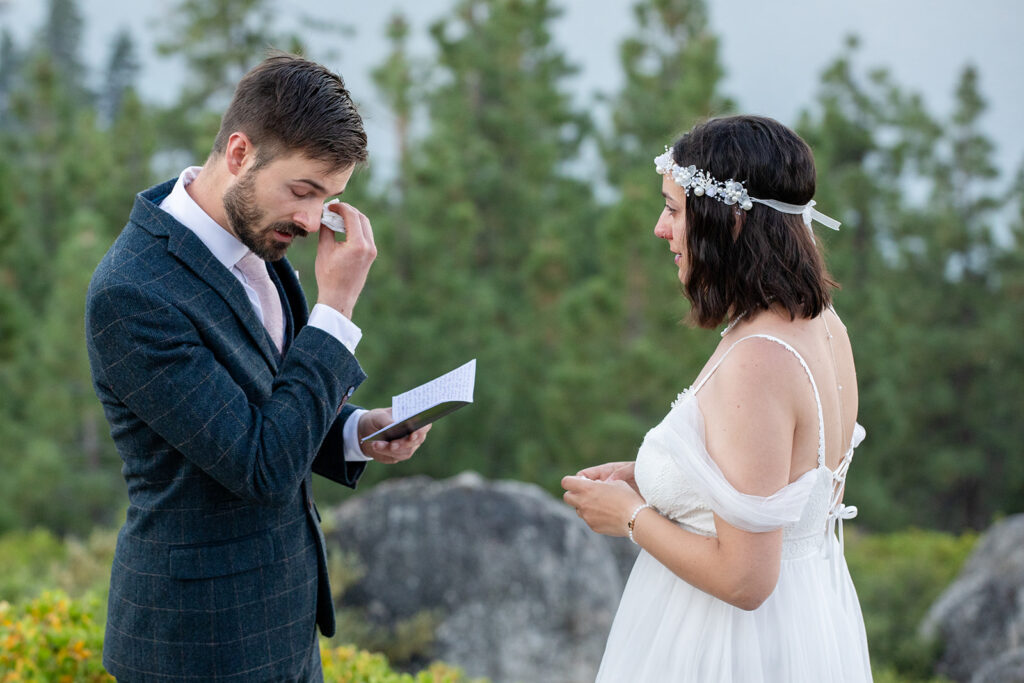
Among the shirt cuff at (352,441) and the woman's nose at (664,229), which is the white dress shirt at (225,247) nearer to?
the shirt cuff at (352,441)

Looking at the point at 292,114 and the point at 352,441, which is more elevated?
the point at 292,114

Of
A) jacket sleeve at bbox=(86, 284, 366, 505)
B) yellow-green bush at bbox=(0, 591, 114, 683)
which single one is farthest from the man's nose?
yellow-green bush at bbox=(0, 591, 114, 683)

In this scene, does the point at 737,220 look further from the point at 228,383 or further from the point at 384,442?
the point at 228,383

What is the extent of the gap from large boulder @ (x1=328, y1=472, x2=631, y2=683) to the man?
380 cm

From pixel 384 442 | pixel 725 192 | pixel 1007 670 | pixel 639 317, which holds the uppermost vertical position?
pixel 639 317

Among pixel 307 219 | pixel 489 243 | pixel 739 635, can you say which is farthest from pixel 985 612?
pixel 489 243

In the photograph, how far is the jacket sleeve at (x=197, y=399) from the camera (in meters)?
1.76

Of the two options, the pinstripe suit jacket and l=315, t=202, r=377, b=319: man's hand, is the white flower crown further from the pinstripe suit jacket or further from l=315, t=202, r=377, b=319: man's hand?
the pinstripe suit jacket

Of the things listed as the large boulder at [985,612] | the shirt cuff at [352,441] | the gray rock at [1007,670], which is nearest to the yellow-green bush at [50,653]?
the shirt cuff at [352,441]

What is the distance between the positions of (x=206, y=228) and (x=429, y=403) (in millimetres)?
601

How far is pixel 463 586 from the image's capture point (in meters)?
5.84

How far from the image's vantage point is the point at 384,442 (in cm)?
228

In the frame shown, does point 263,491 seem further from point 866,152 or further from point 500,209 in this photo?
point 866,152

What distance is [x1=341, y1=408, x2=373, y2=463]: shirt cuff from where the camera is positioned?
2.35 metres
